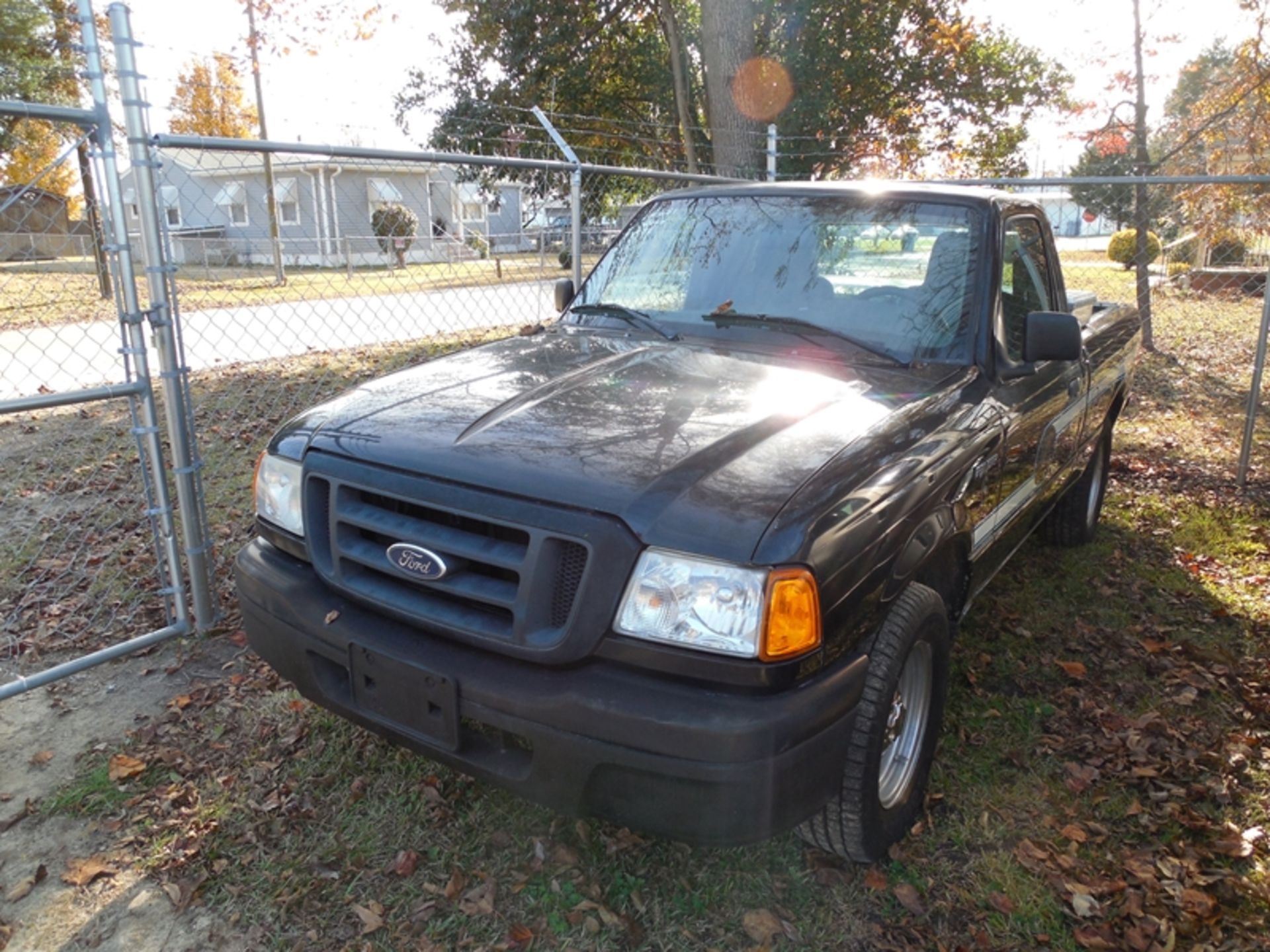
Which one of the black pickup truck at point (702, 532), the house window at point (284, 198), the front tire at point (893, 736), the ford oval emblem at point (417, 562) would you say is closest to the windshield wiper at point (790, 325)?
the black pickup truck at point (702, 532)

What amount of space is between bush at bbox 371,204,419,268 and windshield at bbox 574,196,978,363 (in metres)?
5.65

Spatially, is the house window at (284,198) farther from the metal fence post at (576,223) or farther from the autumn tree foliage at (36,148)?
the metal fence post at (576,223)

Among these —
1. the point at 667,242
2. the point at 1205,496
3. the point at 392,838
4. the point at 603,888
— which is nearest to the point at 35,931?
the point at 392,838

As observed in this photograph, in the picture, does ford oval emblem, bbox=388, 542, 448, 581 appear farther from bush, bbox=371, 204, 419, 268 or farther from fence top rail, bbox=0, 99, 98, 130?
bush, bbox=371, 204, 419, 268

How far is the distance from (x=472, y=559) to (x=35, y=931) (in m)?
1.59

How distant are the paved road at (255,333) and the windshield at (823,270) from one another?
473cm

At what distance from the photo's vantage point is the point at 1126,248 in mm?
22797

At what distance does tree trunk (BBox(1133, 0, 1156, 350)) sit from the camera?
10.9 metres

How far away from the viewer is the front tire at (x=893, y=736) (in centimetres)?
229

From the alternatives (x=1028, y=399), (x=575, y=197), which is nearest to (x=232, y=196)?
(x=575, y=197)

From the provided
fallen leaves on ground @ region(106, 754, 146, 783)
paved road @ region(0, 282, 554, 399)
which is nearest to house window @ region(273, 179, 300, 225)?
→ paved road @ region(0, 282, 554, 399)

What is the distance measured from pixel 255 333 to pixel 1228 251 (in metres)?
13.7

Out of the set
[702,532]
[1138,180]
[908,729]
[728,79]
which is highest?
[728,79]

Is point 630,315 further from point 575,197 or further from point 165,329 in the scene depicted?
point 575,197
